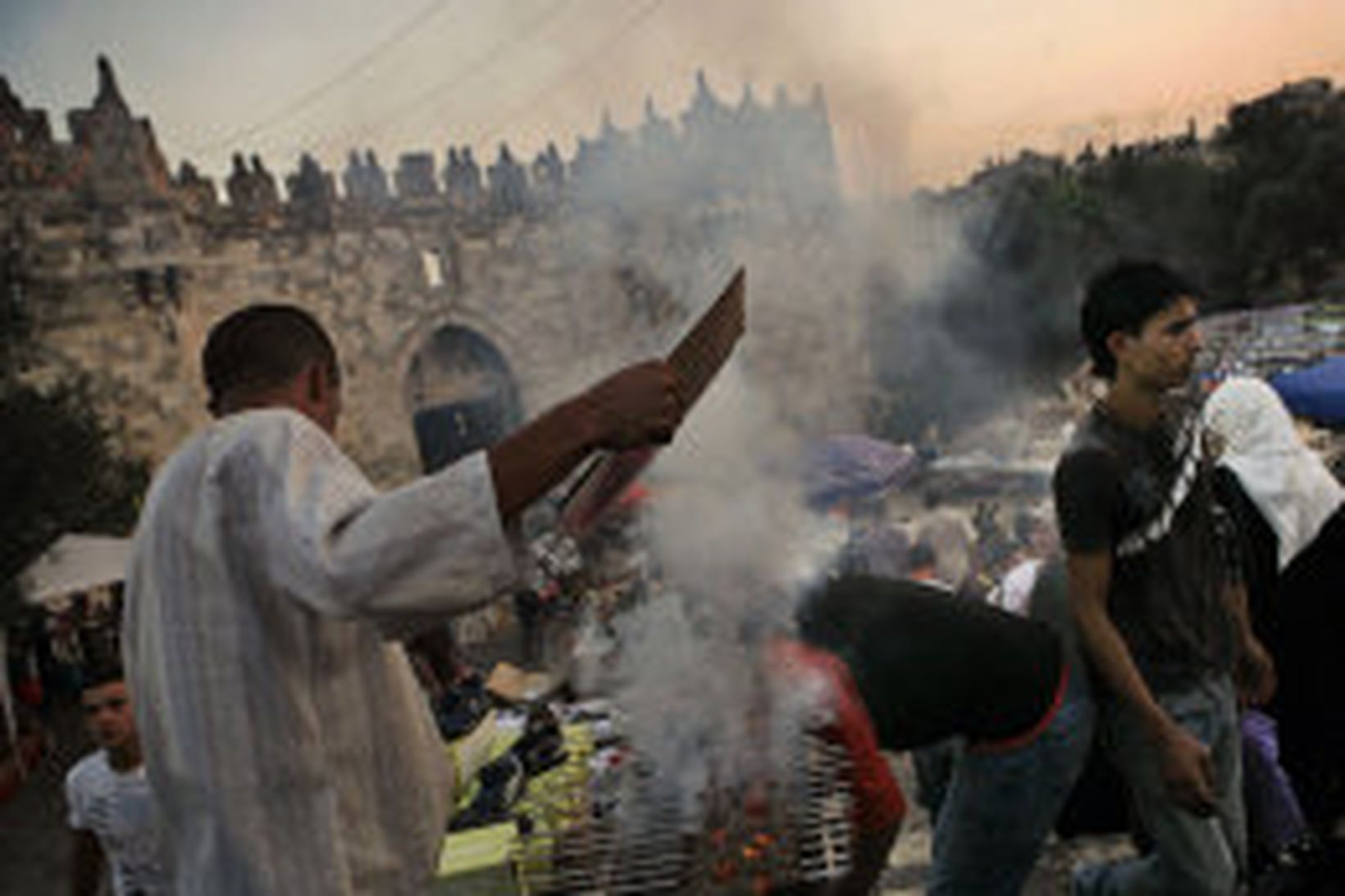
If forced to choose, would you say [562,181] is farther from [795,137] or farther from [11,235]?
[11,235]

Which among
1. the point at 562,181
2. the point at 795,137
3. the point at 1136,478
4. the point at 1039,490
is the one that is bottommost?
the point at 1039,490

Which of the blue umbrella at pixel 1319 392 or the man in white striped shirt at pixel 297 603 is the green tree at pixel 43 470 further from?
the blue umbrella at pixel 1319 392

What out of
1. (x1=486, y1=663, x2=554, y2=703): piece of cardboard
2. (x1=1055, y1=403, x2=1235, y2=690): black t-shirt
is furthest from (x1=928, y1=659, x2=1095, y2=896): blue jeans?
(x1=486, y1=663, x2=554, y2=703): piece of cardboard

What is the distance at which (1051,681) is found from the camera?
7.91 ft

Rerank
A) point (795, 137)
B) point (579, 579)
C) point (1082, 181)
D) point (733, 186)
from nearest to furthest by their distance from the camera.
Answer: point (579, 579) < point (795, 137) < point (733, 186) < point (1082, 181)

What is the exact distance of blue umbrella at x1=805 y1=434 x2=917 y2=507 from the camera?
717 cm

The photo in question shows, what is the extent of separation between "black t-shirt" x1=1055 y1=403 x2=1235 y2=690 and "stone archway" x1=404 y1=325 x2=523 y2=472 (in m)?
16.4

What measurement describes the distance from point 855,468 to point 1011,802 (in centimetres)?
590

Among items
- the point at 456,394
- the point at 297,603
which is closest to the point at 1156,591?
the point at 297,603

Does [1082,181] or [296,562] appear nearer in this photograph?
[296,562]

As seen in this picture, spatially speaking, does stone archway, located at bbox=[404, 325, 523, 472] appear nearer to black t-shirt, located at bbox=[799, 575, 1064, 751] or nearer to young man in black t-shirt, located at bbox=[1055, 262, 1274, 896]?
black t-shirt, located at bbox=[799, 575, 1064, 751]

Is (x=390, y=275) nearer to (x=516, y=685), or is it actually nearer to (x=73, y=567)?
(x=73, y=567)

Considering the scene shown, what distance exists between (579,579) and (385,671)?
641 centimetres

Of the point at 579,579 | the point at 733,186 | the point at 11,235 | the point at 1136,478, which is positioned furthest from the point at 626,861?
the point at 11,235
